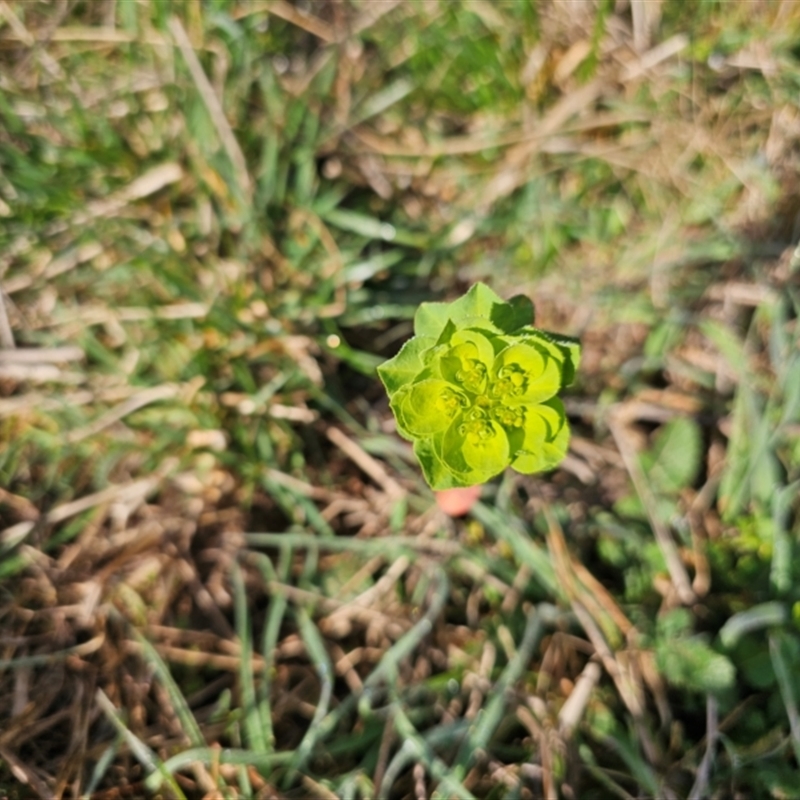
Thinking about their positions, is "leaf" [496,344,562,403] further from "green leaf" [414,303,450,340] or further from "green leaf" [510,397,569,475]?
"green leaf" [414,303,450,340]

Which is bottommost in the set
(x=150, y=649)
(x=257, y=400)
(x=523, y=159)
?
(x=150, y=649)

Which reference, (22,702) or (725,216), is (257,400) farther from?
(725,216)

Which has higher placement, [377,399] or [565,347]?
[565,347]

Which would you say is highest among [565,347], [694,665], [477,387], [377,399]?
[565,347]

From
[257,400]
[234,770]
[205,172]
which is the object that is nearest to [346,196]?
[205,172]

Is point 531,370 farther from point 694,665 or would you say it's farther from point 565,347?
point 694,665

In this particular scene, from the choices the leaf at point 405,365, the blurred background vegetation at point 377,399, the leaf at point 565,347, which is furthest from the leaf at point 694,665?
the leaf at point 405,365

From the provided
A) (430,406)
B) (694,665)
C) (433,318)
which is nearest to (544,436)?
(430,406)
